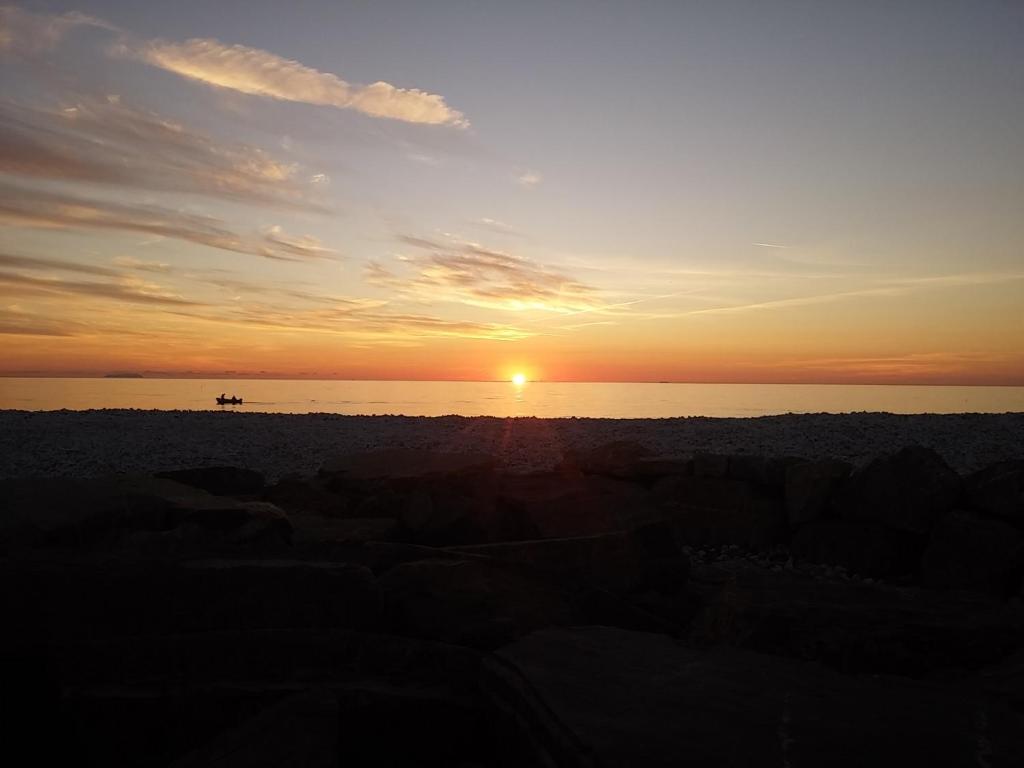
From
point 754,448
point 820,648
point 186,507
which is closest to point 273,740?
point 820,648

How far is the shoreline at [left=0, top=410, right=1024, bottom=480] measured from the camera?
15.7 meters

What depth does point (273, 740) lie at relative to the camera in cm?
264

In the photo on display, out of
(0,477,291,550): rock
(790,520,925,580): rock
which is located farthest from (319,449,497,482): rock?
(790,520,925,580): rock

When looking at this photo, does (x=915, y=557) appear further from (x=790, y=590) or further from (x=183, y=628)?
(x=183, y=628)

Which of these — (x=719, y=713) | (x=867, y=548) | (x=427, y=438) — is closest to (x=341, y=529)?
(x=719, y=713)

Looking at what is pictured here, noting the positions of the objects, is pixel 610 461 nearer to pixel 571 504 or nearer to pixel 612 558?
pixel 571 504

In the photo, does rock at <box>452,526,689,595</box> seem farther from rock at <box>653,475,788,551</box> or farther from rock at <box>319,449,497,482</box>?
rock at <box>653,475,788,551</box>

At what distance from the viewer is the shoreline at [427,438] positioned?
1574 cm

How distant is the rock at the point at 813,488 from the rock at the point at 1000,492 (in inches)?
47.5

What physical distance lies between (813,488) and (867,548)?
0.82 meters

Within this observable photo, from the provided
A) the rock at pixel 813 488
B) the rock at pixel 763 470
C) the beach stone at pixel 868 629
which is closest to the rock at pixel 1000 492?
the rock at pixel 813 488

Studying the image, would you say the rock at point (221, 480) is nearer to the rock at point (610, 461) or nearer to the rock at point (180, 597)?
the rock at point (610, 461)

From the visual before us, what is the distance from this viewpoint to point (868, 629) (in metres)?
3.81

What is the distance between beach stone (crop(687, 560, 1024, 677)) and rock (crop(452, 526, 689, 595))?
1096 mm
